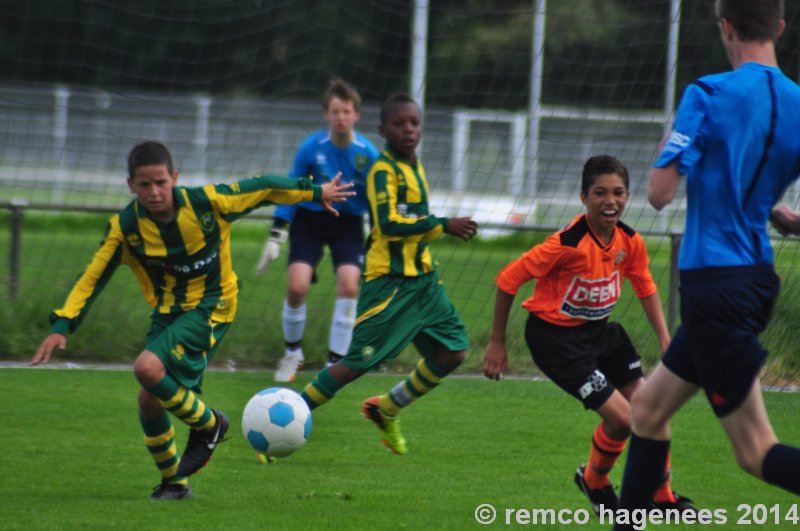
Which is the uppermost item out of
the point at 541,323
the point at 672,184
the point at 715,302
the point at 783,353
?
the point at 672,184

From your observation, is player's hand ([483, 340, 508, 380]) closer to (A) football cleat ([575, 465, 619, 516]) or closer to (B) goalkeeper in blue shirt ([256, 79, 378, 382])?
(A) football cleat ([575, 465, 619, 516])

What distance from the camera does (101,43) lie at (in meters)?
23.6

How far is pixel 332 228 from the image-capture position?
7.75 meters

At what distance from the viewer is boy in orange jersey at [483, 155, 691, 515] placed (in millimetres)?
4695

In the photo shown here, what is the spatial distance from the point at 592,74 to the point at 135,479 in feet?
47.6

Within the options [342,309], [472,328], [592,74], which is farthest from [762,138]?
[592,74]

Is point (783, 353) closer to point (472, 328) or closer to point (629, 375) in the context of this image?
point (472, 328)

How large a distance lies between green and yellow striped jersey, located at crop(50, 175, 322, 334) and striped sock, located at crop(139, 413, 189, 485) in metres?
0.50

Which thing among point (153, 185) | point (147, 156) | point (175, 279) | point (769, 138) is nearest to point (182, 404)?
point (175, 279)

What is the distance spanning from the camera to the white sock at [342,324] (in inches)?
303

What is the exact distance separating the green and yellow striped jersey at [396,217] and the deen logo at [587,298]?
1.09 m

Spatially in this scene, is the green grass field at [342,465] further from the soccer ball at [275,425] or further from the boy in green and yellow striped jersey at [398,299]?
the boy in green and yellow striped jersey at [398,299]

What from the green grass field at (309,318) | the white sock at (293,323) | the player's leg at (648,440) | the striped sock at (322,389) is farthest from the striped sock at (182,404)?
the green grass field at (309,318)

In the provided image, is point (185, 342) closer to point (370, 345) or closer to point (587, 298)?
point (370, 345)
